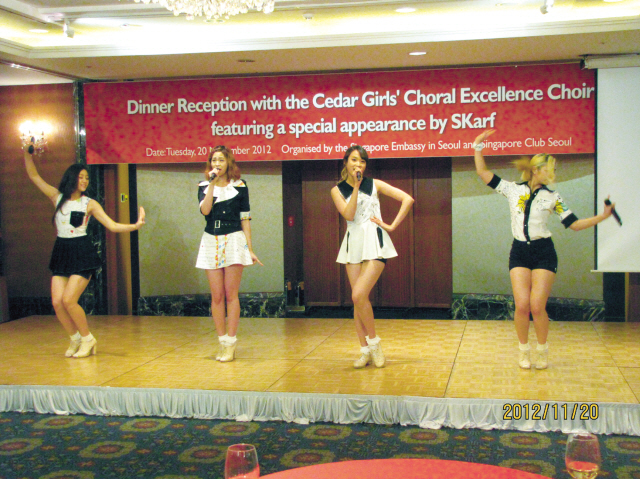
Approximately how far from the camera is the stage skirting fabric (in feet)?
12.6

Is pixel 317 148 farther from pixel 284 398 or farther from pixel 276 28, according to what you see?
pixel 284 398

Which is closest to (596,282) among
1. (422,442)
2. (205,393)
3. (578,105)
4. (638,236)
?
(638,236)

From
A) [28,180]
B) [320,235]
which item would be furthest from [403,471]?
[28,180]

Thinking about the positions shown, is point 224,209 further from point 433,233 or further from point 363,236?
point 433,233

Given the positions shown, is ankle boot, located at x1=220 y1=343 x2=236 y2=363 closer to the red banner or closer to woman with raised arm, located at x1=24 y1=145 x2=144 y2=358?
woman with raised arm, located at x1=24 y1=145 x2=144 y2=358

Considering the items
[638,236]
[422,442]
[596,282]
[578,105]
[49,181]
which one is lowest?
[422,442]

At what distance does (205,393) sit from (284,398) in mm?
517

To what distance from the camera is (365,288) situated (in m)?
4.74

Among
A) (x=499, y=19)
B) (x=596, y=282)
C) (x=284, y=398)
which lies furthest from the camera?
(x=596, y=282)

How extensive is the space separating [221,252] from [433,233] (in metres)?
3.42

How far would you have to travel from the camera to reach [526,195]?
4.68 m

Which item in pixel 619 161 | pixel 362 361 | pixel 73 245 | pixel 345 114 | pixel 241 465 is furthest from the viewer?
pixel 345 114

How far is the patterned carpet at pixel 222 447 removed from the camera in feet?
11.1

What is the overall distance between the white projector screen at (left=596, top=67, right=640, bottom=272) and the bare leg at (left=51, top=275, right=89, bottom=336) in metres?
4.80
